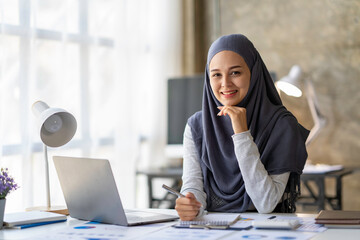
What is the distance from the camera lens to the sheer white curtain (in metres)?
3.12

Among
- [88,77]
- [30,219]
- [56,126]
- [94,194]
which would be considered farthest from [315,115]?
[30,219]

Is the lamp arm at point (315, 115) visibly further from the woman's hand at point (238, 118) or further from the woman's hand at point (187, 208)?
the woman's hand at point (187, 208)

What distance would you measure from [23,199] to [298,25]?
8.50 feet

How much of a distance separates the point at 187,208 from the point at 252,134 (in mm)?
477

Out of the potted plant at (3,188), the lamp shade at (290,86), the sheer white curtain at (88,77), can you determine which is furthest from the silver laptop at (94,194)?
the lamp shade at (290,86)

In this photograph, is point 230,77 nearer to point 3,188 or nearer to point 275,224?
point 275,224

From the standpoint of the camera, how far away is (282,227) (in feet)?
5.20

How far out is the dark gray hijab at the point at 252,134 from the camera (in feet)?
6.70

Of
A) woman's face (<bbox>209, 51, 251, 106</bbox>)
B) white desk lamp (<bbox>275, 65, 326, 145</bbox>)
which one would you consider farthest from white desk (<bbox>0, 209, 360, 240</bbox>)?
white desk lamp (<bbox>275, 65, 326, 145</bbox>)

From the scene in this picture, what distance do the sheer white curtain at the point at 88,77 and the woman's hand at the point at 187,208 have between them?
1.55 metres

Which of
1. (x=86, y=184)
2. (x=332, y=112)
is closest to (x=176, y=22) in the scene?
(x=332, y=112)

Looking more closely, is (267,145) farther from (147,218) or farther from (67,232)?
(67,232)

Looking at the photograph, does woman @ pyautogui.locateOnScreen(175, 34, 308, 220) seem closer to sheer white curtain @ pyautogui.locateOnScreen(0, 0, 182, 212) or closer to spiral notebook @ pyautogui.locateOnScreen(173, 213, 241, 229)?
spiral notebook @ pyautogui.locateOnScreen(173, 213, 241, 229)

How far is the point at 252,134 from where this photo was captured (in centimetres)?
211
